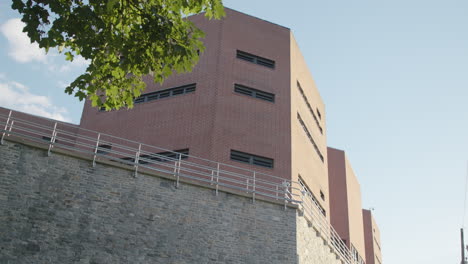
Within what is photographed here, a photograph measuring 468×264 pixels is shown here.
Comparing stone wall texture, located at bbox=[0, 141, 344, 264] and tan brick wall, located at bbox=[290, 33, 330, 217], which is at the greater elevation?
tan brick wall, located at bbox=[290, 33, 330, 217]

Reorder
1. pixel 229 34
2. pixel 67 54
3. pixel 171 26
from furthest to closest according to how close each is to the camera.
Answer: pixel 229 34, pixel 67 54, pixel 171 26

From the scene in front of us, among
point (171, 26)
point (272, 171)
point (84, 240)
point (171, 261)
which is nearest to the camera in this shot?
point (171, 26)

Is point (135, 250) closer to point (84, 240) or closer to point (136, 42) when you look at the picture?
point (84, 240)

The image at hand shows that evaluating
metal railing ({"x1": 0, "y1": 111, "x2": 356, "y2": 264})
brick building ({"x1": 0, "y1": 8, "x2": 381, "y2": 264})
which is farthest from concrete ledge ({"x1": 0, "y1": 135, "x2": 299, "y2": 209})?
brick building ({"x1": 0, "y1": 8, "x2": 381, "y2": 264})

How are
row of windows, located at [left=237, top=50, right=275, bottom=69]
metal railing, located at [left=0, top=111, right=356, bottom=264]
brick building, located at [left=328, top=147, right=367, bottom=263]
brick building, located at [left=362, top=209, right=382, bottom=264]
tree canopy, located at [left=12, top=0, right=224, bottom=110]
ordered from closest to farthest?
tree canopy, located at [left=12, top=0, right=224, bottom=110], metal railing, located at [left=0, top=111, right=356, bottom=264], row of windows, located at [left=237, top=50, right=275, bottom=69], brick building, located at [left=328, top=147, right=367, bottom=263], brick building, located at [left=362, top=209, right=382, bottom=264]

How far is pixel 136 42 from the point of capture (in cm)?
1023

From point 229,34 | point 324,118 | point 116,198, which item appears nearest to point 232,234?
point 116,198

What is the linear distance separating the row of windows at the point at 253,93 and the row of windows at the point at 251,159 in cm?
309

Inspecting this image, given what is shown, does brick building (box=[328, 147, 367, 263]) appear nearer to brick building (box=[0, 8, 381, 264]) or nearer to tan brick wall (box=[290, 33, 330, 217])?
tan brick wall (box=[290, 33, 330, 217])

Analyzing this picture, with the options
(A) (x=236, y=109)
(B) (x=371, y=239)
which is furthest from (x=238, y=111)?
(B) (x=371, y=239)

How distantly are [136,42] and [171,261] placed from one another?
291 inches

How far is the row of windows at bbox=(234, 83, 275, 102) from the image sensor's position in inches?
896

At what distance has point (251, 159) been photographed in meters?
21.1

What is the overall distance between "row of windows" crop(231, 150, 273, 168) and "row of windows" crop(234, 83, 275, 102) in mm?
3093
